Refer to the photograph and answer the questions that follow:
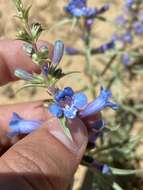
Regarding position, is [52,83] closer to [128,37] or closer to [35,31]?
[35,31]

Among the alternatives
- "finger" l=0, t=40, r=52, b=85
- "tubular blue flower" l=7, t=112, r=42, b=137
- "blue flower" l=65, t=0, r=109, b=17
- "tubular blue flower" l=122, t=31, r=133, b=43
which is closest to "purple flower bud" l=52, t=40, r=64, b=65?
"tubular blue flower" l=7, t=112, r=42, b=137

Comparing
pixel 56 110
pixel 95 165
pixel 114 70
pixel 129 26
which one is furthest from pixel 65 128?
pixel 129 26

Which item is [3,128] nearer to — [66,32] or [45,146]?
[45,146]

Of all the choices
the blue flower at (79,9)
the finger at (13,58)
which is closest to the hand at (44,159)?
the finger at (13,58)

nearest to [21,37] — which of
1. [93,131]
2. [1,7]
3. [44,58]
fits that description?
[44,58]

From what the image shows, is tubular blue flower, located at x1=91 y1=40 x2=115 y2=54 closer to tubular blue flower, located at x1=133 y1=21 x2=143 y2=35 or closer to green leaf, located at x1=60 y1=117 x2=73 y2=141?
tubular blue flower, located at x1=133 y1=21 x2=143 y2=35

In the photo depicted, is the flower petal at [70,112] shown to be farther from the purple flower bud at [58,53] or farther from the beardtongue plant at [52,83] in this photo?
the purple flower bud at [58,53]

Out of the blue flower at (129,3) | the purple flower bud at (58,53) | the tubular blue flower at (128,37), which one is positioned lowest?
the tubular blue flower at (128,37)
